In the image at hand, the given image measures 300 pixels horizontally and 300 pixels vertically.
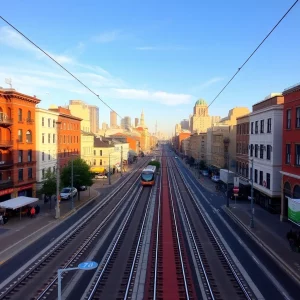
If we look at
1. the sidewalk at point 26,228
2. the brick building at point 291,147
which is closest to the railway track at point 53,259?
the sidewalk at point 26,228

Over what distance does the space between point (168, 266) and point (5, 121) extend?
2676 centimetres

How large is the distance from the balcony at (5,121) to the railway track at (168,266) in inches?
780

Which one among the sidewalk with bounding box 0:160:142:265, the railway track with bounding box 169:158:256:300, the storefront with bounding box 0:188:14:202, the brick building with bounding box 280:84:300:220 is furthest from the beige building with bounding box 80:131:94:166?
the brick building with bounding box 280:84:300:220

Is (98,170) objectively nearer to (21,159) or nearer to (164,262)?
(21,159)

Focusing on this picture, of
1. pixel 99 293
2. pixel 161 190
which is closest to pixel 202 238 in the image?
pixel 99 293

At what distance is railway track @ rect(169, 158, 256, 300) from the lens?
15988 mm

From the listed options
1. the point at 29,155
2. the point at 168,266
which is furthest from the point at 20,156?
the point at 168,266

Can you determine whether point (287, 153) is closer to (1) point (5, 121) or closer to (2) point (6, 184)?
(1) point (5, 121)

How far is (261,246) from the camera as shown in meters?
24.0

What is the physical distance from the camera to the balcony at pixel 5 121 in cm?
3740

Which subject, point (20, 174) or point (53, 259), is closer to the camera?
point (53, 259)

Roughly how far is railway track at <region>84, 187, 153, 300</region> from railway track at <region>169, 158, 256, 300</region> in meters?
3.63

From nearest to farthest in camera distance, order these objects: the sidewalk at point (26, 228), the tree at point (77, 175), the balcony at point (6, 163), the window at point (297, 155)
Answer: the sidewalk at point (26, 228) < the window at point (297, 155) < the balcony at point (6, 163) < the tree at point (77, 175)

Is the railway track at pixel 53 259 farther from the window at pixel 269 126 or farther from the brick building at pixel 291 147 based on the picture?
the window at pixel 269 126
